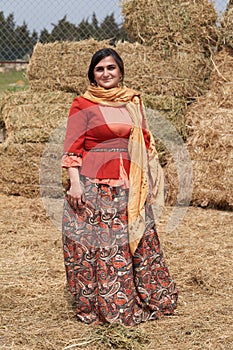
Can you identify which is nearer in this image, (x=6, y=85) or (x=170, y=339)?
(x=170, y=339)

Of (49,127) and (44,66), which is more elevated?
(44,66)

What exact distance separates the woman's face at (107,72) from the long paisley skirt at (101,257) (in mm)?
544

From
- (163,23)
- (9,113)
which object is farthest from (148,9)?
(9,113)

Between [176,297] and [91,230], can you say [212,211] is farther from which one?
[91,230]

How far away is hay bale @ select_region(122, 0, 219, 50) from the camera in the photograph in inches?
250

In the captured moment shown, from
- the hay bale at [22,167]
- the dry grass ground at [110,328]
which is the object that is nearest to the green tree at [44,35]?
the hay bale at [22,167]

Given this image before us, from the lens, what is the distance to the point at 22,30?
8344 millimetres

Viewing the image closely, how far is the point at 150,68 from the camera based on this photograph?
6434 mm

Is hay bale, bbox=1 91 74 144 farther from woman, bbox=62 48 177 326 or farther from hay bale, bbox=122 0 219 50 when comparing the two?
woman, bbox=62 48 177 326

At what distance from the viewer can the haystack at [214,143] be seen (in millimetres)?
6133

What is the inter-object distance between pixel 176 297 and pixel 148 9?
3.85m

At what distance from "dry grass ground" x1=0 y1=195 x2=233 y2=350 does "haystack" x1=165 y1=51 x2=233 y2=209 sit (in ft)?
0.95

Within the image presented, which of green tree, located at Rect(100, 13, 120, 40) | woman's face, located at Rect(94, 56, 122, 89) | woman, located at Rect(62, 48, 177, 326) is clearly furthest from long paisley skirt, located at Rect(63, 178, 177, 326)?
green tree, located at Rect(100, 13, 120, 40)

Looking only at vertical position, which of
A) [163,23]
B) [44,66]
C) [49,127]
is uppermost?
[163,23]
